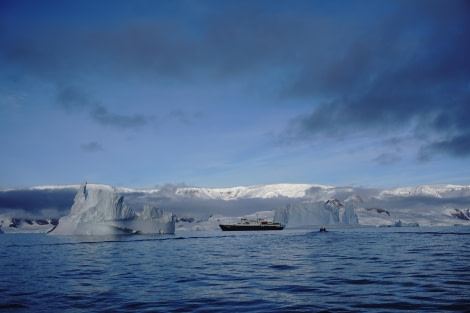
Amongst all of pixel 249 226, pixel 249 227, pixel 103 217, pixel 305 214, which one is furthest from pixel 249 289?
pixel 305 214

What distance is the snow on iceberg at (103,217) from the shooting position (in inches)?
3125

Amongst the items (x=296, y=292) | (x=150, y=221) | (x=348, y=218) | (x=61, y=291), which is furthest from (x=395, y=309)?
(x=348, y=218)

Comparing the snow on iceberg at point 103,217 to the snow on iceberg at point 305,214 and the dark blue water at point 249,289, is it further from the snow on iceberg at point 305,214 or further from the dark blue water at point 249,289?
the snow on iceberg at point 305,214

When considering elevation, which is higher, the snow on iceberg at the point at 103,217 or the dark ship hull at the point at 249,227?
the snow on iceberg at the point at 103,217

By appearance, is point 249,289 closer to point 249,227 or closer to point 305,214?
point 249,227

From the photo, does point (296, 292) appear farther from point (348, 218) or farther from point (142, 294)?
point (348, 218)

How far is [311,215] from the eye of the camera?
173375 millimetres

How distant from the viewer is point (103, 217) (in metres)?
80.0

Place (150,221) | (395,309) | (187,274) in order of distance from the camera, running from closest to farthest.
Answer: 1. (395,309)
2. (187,274)
3. (150,221)

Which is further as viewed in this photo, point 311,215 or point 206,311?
point 311,215

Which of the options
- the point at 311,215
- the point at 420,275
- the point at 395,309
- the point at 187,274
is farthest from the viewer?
the point at 311,215

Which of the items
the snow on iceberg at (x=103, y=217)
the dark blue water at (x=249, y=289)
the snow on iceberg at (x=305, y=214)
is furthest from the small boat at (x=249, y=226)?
the dark blue water at (x=249, y=289)

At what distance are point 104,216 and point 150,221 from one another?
39.6 feet

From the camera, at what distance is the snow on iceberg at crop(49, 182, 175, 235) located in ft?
260
